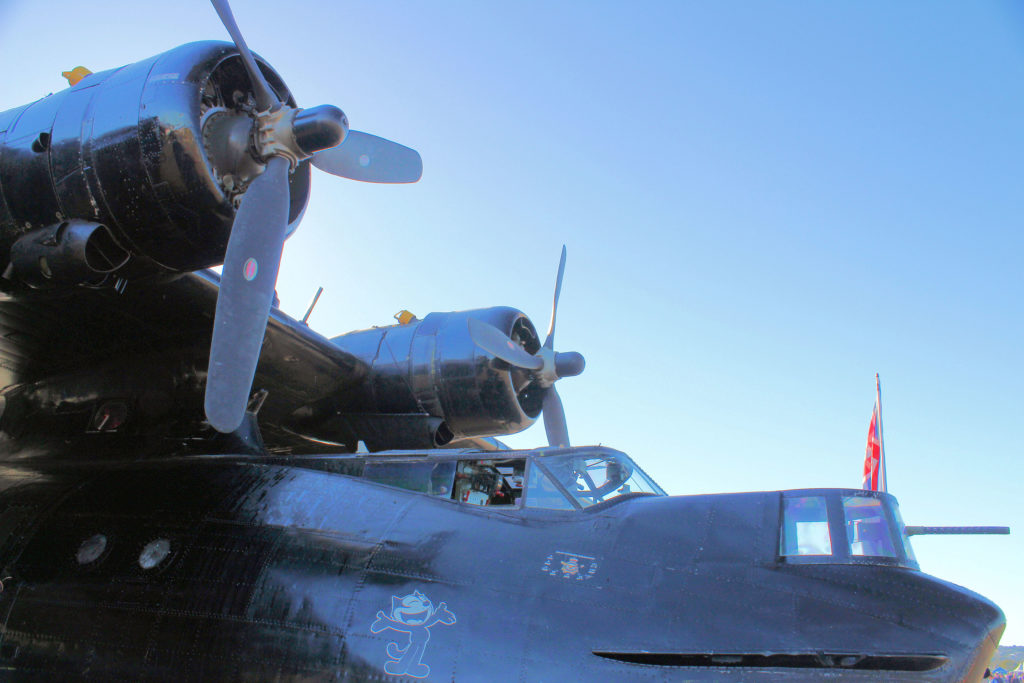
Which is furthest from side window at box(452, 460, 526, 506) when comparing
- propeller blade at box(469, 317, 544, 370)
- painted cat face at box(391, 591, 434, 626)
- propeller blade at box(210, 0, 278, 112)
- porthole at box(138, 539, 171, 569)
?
propeller blade at box(210, 0, 278, 112)

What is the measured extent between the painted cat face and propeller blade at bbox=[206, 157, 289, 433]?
1.91 meters

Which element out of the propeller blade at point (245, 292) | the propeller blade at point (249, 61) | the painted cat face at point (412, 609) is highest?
the propeller blade at point (249, 61)

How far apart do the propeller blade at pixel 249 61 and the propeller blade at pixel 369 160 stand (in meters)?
0.91

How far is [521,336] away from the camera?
33.9ft

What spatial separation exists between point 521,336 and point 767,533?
234 inches

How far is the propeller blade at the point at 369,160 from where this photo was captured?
776cm

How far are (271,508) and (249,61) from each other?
3.97 metres

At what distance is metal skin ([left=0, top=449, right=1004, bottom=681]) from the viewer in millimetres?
4160

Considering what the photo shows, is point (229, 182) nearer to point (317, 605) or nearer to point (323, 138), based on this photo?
point (323, 138)

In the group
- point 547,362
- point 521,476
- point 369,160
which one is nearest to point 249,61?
point 369,160

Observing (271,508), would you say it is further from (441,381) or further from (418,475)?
(441,381)

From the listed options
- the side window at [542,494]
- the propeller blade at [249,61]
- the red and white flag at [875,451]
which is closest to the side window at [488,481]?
the side window at [542,494]

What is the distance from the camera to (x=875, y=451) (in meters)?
13.8

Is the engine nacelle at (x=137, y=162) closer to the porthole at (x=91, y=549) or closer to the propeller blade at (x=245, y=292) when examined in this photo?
the propeller blade at (x=245, y=292)
